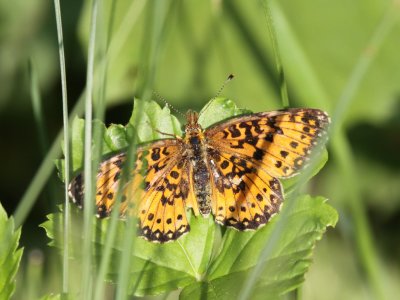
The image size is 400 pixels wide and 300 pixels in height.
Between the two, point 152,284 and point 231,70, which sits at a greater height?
point 231,70

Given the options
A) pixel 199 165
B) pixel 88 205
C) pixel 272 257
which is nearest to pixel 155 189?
pixel 199 165

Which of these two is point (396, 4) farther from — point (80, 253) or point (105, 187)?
point (80, 253)

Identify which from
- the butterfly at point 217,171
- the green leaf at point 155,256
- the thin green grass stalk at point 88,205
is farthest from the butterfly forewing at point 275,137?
the thin green grass stalk at point 88,205

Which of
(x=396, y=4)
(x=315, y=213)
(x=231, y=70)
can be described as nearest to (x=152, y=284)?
(x=315, y=213)

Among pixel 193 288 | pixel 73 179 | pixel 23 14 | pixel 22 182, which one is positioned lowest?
pixel 193 288

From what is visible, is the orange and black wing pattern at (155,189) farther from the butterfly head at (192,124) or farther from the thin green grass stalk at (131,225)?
the thin green grass stalk at (131,225)

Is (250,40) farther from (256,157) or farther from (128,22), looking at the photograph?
(256,157)

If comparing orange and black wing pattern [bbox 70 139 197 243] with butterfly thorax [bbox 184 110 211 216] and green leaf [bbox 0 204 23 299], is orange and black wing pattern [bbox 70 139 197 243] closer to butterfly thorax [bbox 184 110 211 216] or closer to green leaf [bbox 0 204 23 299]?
butterfly thorax [bbox 184 110 211 216]
